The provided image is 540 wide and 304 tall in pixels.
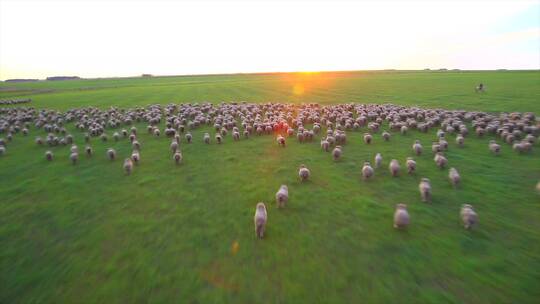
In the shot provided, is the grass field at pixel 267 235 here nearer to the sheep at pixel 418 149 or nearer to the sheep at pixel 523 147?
the sheep at pixel 523 147

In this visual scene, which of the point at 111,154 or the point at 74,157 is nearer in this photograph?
the point at 74,157

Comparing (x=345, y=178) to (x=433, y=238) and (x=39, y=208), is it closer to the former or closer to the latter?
(x=433, y=238)

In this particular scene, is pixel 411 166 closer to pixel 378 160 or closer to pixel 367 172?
pixel 378 160

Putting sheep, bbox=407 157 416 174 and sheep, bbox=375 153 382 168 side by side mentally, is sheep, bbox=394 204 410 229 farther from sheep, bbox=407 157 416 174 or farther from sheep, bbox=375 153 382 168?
sheep, bbox=375 153 382 168

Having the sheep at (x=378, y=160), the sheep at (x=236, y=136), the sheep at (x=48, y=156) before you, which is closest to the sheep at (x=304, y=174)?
the sheep at (x=378, y=160)

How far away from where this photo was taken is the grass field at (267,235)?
9.41 meters

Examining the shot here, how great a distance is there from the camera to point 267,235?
12102 millimetres

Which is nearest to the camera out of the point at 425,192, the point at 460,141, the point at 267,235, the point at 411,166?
the point at 267,235

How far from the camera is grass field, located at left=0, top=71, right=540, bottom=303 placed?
9.41m

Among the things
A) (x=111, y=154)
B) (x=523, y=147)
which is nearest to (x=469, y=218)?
(x=523, y=147)

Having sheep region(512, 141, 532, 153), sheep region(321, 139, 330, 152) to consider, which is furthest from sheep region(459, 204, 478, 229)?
sheep region(512, 141, 532, 153)

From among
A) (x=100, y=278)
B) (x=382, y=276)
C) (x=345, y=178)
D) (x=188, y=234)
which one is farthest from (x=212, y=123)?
(x=382, y=276)

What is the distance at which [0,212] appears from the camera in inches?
591

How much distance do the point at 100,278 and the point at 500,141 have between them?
2664cm
